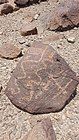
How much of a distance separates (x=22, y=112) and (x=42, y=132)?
330mm

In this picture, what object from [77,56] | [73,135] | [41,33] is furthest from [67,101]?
[41,33]

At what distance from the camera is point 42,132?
2.27m

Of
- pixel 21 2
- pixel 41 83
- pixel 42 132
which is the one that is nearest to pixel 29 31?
pixel 21 2

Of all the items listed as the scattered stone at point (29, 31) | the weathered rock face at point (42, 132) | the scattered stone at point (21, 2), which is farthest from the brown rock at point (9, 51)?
the scattered stone at point (21, 2)

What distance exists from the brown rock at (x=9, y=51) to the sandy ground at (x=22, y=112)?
6cm

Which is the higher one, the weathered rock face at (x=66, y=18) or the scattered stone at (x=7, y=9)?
the weathered rock face at (x=66, y=18)

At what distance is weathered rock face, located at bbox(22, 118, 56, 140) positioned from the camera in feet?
7.39

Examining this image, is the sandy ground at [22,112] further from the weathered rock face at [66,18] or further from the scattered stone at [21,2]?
the scattered stone at [21,2]

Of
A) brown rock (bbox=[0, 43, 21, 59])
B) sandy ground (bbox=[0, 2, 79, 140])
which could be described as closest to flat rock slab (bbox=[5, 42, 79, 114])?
sandy ground (bbox=[0, 2, 79, 140])

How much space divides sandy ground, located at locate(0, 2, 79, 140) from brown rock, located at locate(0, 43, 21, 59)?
0.18 ft

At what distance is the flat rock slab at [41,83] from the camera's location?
2.51 m

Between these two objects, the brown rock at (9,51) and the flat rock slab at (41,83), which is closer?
the flat rock slab at (41,83)

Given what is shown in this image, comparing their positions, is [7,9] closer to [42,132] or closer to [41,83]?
[41,83]

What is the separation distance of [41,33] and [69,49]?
0.49 meters
